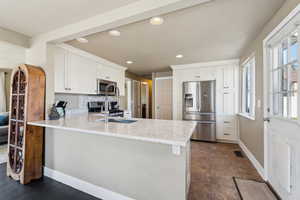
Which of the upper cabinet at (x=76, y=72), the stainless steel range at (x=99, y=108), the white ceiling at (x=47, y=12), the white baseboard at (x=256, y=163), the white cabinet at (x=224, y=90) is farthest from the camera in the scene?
the white cabinet at (x=224, y=90)

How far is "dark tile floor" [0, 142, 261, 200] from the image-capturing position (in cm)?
176

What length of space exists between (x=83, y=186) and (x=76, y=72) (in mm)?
2257

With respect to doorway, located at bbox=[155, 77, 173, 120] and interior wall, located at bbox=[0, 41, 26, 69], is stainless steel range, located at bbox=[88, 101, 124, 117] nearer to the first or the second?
doorway, located at bbox=[155, 77, 173, 120]

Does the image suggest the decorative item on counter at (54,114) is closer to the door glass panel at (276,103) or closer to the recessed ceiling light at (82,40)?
the recessed ceiling light at (82,40)

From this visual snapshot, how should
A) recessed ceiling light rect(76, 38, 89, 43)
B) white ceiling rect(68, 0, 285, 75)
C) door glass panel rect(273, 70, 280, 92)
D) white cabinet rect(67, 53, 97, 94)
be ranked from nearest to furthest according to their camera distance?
white ceiling rect(68, 0, 285, 75), door glass panel rect(273, 70, 280, 92), recessed ceiling light rect(76, 38, 89, 43), white cabinet rect(67, 53, 97, 94)

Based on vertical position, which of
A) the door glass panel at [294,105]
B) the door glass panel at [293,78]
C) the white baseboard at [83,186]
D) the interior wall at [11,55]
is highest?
the interior wall at [11,55]

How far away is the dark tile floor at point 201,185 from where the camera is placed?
1.76m

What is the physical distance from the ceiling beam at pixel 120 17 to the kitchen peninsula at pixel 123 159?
1.31 meters

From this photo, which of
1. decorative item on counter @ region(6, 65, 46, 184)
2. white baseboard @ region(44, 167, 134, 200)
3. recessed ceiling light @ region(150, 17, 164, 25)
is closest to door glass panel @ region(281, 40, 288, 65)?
recessed ceiling light @ region(150, 17, 164, 25)

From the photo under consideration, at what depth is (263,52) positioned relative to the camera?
2154 mm

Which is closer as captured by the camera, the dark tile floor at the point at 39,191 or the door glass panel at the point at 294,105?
the door glass panel at the point at 294,105

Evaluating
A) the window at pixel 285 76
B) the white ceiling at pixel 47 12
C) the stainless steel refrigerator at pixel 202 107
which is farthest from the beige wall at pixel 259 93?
the white ceiling at pixel 47 12

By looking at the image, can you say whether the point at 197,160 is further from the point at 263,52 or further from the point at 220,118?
the point at 263,52

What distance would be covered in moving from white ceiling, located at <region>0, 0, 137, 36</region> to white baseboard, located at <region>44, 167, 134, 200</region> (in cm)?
222
